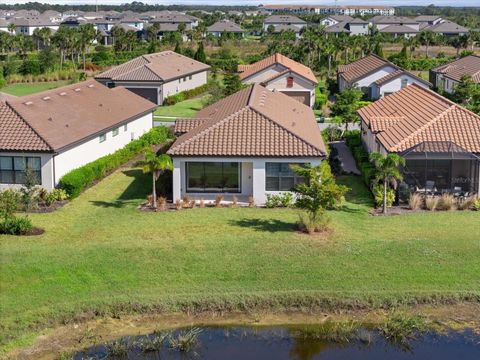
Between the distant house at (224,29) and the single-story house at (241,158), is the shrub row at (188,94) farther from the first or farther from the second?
the distant house at (224,29)

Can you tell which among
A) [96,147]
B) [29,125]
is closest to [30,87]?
[96,147]

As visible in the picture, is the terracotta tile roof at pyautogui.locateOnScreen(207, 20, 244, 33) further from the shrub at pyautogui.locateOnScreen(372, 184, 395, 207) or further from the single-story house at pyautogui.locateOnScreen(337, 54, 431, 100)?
the shrub at pyautogui.locateOnScreen(372, 184, 395, 207)

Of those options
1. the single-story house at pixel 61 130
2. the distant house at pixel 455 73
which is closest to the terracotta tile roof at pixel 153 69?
the single-story house at pixel 61 130

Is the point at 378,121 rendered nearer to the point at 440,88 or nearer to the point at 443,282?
the point at 443,282

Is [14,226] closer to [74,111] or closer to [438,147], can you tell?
[74,111]

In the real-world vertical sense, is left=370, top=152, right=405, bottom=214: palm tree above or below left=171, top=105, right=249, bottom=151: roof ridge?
below

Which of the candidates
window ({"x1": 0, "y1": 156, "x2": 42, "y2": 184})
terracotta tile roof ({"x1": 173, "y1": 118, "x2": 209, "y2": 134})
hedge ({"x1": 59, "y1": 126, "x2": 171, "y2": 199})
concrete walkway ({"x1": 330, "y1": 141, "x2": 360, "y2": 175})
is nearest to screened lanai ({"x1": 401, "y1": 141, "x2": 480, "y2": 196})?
concrete walkway ({"x1": 330, "y1": 141, "x2": 360, "y2": 175})

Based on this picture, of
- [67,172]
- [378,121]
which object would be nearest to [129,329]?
[67,172]
